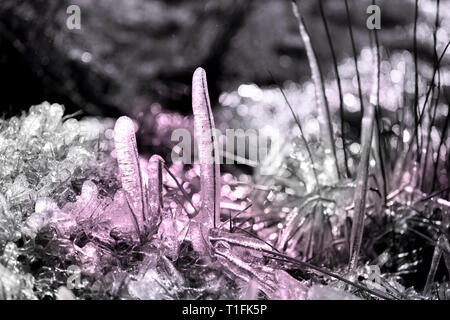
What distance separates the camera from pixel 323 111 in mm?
612

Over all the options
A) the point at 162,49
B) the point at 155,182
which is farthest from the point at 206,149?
the point at 162,49

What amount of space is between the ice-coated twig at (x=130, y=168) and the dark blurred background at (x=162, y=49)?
538 mm

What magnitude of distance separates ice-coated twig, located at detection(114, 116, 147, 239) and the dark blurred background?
538mm

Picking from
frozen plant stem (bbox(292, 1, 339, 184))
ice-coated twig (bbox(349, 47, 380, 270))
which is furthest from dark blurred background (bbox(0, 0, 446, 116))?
ice-coated twig (bbox(349, 47, 380, 270))

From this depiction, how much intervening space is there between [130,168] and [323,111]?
0.90 ft

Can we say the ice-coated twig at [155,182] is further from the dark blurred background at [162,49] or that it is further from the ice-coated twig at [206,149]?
the dark blurred background at [162,49]

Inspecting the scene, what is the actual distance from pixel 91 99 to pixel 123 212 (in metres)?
0.64

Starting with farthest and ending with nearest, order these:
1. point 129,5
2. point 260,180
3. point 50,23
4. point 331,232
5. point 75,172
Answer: point 129,5, point 50,23, point 260,180, point 331,232, point 75,172

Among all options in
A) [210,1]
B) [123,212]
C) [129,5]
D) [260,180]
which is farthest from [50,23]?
[123,212]

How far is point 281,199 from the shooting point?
65cm

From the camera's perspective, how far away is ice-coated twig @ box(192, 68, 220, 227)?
A: 410mm

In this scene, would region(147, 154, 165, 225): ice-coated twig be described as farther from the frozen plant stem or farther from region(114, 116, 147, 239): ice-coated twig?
the frozen plant stem
